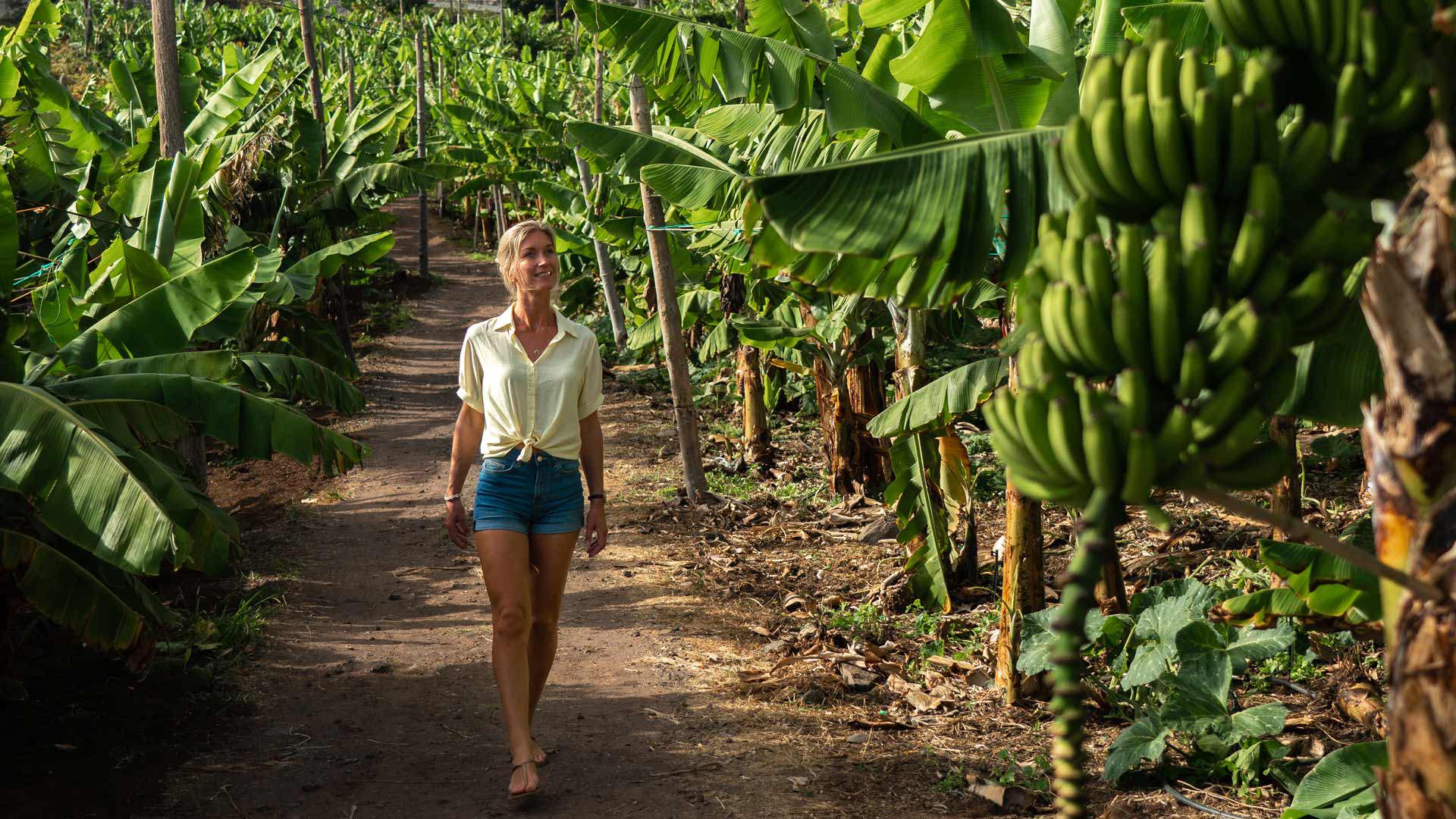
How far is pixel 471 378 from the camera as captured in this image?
4184mm

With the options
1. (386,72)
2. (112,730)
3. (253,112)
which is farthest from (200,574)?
(386,72)

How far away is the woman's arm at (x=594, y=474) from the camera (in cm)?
430

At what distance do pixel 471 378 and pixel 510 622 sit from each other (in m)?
0.93

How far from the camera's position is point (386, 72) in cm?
3569

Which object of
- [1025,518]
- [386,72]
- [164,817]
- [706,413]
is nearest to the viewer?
[164,817]

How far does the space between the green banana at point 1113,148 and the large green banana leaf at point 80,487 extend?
10.6 feet

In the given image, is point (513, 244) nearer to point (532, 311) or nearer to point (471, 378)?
point (532, 311)

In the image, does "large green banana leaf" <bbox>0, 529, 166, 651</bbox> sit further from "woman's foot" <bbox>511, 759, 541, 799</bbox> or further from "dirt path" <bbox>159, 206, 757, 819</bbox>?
"woman's foot" <bbox>511, 759, 541, 799</bbox>

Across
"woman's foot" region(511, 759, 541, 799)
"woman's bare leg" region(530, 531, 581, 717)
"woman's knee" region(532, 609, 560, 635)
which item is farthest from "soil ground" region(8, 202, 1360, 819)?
"woman's knee" region(532, 609, 560, 635)

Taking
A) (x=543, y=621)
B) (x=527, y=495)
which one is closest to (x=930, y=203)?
(x=527, y=495)

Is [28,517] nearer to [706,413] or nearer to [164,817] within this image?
[164,817]

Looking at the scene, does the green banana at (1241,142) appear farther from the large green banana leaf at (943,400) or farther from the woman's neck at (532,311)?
the large green banana leaf at (943,400)

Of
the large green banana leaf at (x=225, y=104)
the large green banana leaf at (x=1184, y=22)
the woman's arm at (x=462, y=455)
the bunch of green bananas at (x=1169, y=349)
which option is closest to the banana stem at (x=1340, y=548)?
the bunch of green bananas at (x=1169, y=349)

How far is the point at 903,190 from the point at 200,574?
6.05 meters
